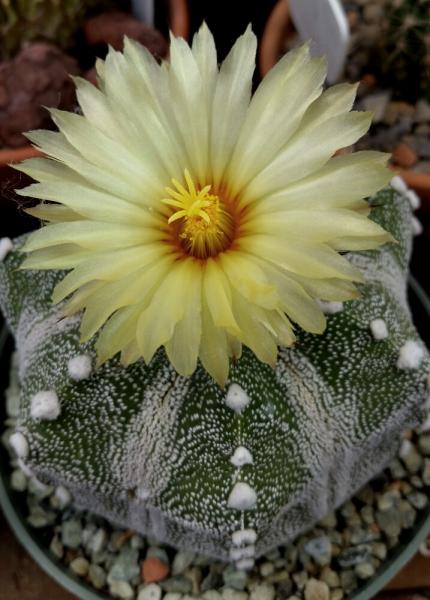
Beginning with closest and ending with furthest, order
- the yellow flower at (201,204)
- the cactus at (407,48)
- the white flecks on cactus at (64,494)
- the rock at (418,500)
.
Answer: the yellow flower at (201,204)
the white flecks on cactus at (64,494)
the rock at (418,500)
the cactus at (407,48)

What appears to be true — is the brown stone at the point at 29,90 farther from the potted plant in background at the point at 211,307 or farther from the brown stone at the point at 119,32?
the potted plant in background at the point at 211,307

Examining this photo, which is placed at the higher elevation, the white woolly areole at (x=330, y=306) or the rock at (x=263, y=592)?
the white woolly areole at (x=330, y=306)

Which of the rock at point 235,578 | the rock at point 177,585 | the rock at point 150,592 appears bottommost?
the rock at point 235,578

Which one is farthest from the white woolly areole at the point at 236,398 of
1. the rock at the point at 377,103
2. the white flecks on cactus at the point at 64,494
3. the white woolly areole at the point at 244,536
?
the rock at the point at 377,103

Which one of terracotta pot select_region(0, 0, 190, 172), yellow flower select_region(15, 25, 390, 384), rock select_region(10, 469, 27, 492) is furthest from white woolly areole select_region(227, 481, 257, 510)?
terracotta pot select_region(0, 0, 190, 172)

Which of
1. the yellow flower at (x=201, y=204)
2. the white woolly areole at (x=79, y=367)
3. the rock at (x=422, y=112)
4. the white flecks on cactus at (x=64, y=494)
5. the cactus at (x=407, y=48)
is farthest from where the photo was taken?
the rock at (x=422, y=112)

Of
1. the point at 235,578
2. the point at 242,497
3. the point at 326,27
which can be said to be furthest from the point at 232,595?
the point at 326,27
